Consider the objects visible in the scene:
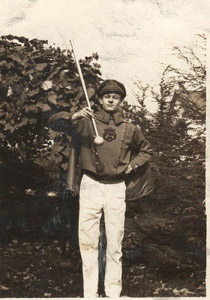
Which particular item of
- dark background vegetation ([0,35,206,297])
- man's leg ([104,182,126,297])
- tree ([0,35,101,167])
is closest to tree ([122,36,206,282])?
dark background vegetation ([0,35,206,297])

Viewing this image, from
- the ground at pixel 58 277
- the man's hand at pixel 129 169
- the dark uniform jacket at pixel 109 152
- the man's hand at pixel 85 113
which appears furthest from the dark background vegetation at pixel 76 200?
the man's hand at pixel 129 169

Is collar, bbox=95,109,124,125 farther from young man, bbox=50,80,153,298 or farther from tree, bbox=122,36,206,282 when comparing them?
tree, bbox=122,36,206,282

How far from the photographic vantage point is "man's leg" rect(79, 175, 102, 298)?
3.70 metres

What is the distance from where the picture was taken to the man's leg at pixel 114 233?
12.1ft

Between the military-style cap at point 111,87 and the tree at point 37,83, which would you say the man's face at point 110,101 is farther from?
the tree at point 37,83

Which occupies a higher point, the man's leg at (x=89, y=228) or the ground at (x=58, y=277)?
the man's leg at (x=89, y=228)

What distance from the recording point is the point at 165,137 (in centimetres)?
427

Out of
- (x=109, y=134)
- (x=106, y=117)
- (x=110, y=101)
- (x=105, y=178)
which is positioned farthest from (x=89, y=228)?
(x=110, y=101)

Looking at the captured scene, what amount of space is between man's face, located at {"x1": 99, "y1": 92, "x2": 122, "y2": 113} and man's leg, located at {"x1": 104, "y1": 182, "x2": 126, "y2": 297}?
0.62 metres

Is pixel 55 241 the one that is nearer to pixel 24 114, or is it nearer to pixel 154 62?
pixel 24 114

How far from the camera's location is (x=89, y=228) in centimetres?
373

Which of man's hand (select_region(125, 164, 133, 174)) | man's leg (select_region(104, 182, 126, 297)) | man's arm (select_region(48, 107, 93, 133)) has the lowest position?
man's leg (select_region(104, 182, 126, 297))

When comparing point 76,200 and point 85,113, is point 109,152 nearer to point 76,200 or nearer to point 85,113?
point 85,113

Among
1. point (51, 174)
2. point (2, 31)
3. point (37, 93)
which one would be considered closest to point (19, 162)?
point (51, 174)
